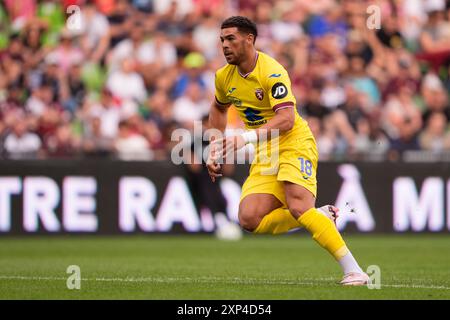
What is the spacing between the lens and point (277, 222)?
9.49 m

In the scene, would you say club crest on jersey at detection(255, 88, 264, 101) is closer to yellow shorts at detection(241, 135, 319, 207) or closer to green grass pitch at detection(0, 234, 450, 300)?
yellow shorts at detection(241, 135, 319, 207)

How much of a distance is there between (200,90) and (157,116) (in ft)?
3.16

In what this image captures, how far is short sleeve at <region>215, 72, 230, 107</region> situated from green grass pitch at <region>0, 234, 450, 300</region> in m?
1.72

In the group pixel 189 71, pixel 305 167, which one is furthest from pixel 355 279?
pixel 189 71

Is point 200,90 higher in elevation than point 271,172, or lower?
higher

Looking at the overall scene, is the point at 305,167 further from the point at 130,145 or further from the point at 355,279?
the point at 130,145

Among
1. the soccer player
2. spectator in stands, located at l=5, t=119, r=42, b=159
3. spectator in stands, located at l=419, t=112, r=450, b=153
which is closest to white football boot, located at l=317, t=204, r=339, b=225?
the soccer player

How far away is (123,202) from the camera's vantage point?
16.9 m

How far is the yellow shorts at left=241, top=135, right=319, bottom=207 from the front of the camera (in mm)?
9227

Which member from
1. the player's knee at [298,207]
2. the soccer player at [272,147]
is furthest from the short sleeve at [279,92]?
the player's knee at [298,207]

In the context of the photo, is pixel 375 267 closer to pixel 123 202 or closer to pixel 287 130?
pixel 287 130

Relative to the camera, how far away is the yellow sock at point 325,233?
9031 millimetres
